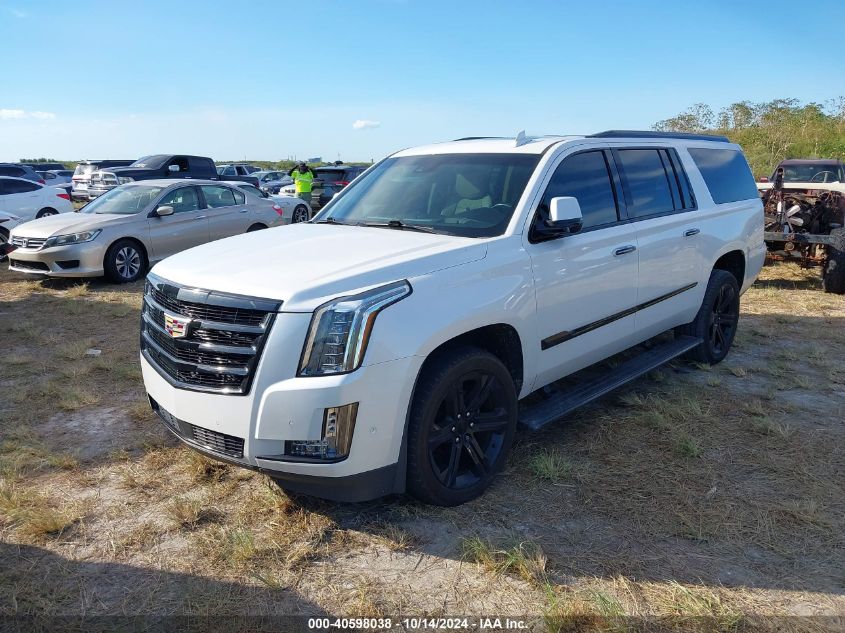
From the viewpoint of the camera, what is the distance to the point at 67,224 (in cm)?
963

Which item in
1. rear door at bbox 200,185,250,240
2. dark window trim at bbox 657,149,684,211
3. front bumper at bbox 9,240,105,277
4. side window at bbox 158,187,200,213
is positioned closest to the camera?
dark window trim at bbox 657,149,684,211

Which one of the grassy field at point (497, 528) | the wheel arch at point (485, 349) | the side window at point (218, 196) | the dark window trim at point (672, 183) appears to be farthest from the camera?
the side window at point (218, 196)

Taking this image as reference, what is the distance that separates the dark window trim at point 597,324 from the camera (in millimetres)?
3887

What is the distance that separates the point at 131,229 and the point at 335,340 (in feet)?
26.9

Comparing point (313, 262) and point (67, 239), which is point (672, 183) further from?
point (67, 239)

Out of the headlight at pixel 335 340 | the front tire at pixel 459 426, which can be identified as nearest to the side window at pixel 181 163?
the front tire at pixel 459 426

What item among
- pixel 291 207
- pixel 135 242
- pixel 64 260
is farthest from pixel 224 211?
pixel 291 207

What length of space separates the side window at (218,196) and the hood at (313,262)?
24.9 ft

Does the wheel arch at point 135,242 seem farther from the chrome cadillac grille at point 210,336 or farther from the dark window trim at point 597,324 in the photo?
the dark window trim at point 597,324

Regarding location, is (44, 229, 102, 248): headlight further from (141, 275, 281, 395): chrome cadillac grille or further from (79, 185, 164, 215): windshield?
(141, 275, 281, 395): chrome cadillac grille

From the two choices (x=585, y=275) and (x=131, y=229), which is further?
(x=131, y=229)

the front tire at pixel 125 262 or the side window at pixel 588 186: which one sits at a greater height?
the side window at pixel 588 186

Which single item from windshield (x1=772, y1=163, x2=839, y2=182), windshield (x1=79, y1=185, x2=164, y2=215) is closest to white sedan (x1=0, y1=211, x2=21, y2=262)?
windshield (x1=79, y1=185, x2=164, y2=215)

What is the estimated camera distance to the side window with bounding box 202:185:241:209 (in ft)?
36.5
